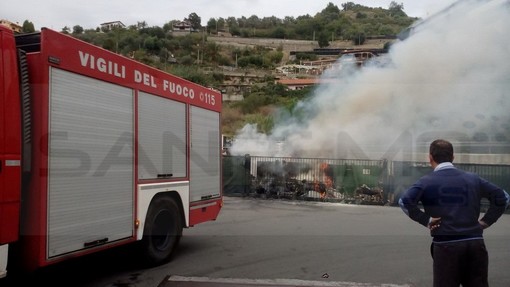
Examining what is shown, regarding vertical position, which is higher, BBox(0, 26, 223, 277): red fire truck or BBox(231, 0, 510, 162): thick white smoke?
BBox(231, 0, 510, 162): thick white smoke

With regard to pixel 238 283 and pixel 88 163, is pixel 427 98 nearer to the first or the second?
pixel 238 283

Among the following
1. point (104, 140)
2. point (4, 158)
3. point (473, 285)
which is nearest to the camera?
point (473, 285)

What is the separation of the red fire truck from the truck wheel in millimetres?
14

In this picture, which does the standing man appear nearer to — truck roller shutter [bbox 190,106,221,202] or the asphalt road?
the asphalt road

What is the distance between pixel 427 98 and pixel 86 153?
18.2m

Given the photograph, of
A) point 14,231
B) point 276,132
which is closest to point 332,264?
point 14,231

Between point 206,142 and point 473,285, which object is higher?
point 206,142

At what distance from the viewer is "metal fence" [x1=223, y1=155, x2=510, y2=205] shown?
13.8 metres

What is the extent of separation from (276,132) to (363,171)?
28.8 feet

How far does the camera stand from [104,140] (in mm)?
4629

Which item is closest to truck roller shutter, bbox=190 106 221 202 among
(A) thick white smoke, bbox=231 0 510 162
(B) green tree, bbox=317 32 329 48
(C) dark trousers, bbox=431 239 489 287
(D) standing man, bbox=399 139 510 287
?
(D) standing man, bbox=399 139 510 287

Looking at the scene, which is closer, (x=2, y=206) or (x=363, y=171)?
(x=2, y=206)

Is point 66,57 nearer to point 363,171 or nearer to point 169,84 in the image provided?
point 169,84

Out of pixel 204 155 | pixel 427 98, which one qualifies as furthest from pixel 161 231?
pixel 427 98
